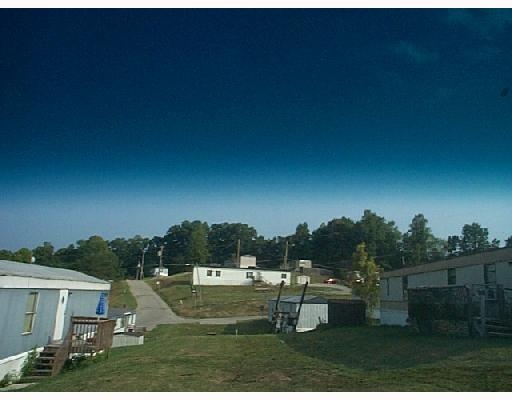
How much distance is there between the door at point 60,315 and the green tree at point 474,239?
12468 millimetres

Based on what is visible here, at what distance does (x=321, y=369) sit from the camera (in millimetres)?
8039

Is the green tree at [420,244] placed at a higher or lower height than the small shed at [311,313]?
higher

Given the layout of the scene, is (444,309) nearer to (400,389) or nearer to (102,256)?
(400,389)

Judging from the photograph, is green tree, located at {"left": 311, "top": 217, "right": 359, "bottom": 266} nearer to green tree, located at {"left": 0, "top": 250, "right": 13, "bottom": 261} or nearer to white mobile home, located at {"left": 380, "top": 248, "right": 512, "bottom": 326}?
white mobile home, located at {"left": 380, "top": 248, "right": 512, "bottom": 326}

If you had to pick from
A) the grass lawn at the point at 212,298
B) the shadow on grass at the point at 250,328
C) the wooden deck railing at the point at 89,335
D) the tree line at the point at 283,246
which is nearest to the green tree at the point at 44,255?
the tree line at the point at 283,246

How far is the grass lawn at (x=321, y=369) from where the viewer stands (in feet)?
21.4

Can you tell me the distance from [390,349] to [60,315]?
31.0 feet

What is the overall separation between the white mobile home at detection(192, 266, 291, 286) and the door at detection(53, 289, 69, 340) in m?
12.0

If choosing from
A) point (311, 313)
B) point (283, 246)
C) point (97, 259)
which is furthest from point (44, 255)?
point (311, 313)

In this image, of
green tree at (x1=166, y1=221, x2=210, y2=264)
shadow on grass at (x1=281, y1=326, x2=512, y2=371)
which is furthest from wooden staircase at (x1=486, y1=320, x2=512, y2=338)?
green tree at (x1=166, y1=221, x2=210, y2=264)

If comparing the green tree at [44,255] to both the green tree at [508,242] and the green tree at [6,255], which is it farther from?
the green tree at [508,242]

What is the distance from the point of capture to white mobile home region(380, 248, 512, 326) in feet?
45.2

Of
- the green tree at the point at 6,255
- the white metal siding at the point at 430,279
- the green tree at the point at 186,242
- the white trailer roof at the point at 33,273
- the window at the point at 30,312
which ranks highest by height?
the green tree at the point at 186,242

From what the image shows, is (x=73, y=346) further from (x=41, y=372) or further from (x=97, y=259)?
(x=97, y=259)
